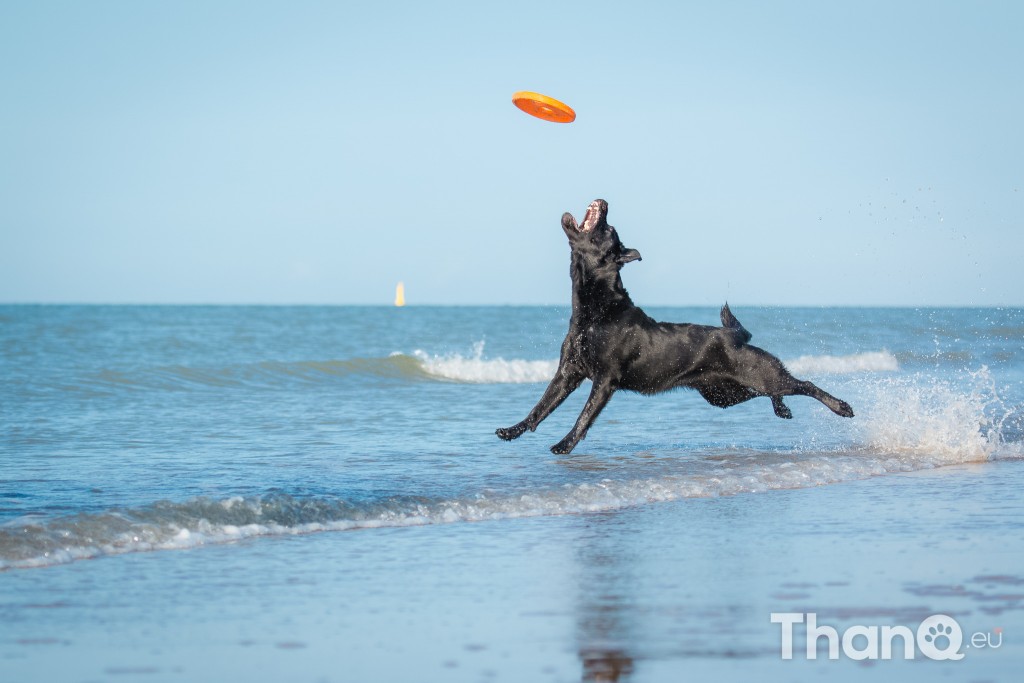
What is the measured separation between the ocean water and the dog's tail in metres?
0.94

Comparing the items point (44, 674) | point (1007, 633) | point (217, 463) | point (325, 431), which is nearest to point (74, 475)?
point (217, 463)

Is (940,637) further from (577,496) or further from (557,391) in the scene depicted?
(557,391)

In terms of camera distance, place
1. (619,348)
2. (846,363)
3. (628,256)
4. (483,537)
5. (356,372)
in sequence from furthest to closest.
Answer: (846,363) → (356,372) → (619,348) → (628,256) → (483,537)

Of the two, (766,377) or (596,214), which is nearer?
(596,214)

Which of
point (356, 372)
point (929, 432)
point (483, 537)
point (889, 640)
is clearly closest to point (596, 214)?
point (483, 537)

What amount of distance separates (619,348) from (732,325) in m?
0.95

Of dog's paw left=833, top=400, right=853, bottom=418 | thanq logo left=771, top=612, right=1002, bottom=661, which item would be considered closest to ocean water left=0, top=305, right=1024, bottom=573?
dog's paw left=833, top=400, right=853, bottom=418

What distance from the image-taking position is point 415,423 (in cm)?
1080

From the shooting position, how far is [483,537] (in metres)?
5.59

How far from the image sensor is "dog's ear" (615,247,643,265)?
7.78m

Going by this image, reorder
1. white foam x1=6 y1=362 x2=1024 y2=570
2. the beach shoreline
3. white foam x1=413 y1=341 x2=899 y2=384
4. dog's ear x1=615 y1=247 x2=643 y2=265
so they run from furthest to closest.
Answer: white foam x1=413 y1=341 x2=899 y2=384 < dog's ear x1=615 y1=247 x2=643 y2=265 < white foam x1=6 y1=362 x2=1024 y2=570 < the beach shoreline

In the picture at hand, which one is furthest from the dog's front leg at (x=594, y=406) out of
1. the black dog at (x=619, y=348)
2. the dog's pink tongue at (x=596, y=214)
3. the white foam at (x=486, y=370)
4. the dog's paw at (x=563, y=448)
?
the white foam at (x=486, y=370)

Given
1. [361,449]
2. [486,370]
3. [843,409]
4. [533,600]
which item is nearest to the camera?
[533,600]

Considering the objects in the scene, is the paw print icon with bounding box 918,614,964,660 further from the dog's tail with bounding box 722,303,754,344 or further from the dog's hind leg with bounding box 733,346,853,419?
the dog's tail with bounding box 722,303,754,344
